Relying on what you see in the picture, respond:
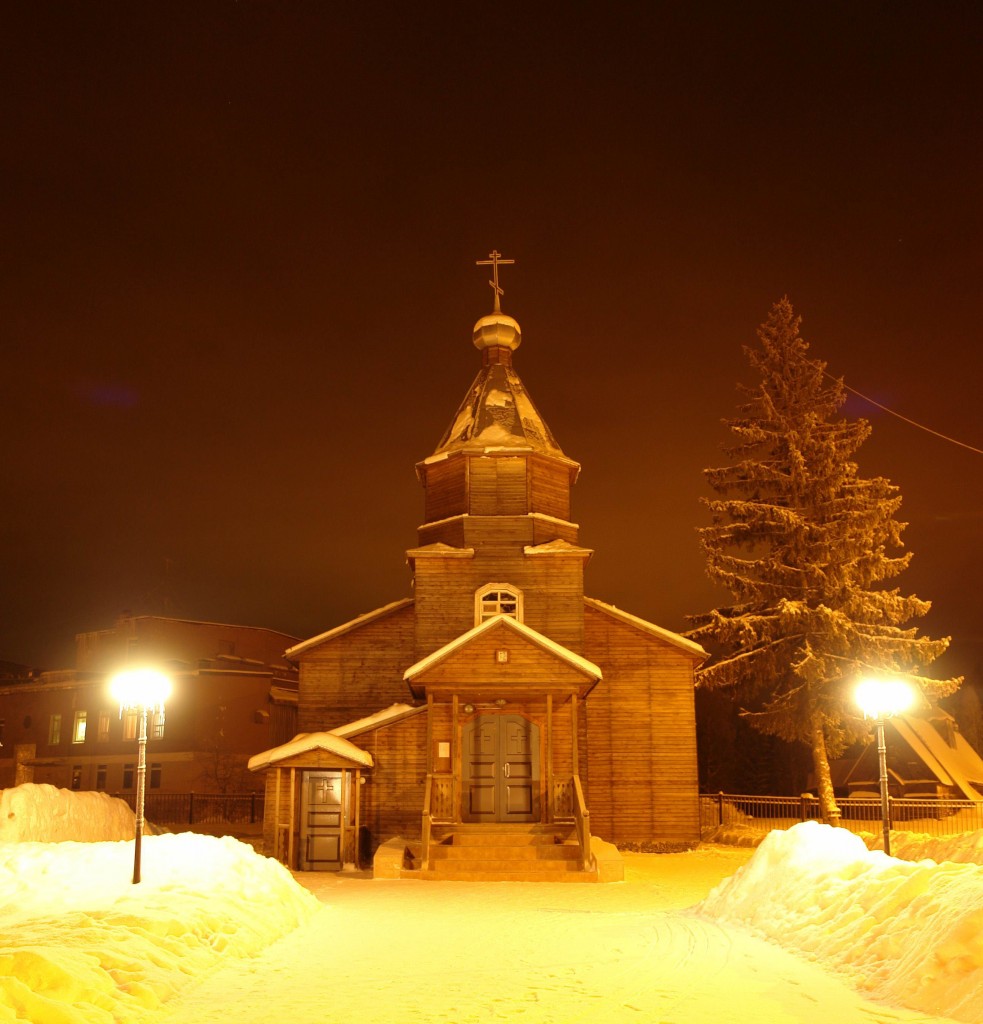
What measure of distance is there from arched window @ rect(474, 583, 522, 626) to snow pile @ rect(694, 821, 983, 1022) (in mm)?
13591

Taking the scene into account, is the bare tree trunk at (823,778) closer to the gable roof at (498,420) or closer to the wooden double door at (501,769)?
the wooden double door at (501,769)

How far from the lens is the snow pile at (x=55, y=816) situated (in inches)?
827

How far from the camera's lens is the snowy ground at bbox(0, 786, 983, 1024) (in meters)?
8.27

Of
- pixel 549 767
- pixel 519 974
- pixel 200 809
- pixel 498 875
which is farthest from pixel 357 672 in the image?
pixel 519 974

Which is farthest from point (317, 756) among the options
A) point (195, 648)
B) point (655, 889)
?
point (195, 648)

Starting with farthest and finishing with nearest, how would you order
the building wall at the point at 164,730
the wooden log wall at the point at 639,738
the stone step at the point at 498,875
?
the building wall at the point at 164,730
the wooden log wall at the point at 639,738
the stone step at the point at 498,875

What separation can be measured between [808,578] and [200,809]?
2541 cm

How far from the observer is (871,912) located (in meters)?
10.2

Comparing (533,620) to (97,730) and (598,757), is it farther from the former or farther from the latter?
(97,730)

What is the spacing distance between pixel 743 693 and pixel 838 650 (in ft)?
11.0

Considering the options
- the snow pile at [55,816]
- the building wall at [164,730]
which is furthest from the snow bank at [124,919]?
the building wall at [164,730]

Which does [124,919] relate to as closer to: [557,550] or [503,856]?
[503,856]

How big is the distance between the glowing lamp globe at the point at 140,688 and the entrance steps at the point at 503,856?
316 inches

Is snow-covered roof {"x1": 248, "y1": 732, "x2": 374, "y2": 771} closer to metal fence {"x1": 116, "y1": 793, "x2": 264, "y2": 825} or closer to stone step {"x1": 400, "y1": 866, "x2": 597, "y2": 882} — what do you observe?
stone step {"x1": 400, "y1": 866, "x2": 597, "y2": 882}
